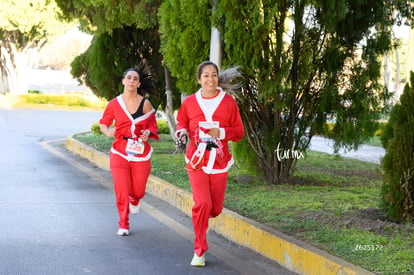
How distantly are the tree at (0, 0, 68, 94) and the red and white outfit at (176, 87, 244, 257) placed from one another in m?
33.9

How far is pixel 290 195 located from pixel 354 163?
6.22 m

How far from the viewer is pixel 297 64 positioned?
10.8 meters

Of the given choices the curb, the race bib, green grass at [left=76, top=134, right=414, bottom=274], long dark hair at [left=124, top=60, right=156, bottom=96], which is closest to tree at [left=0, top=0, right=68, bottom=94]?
green grass at [left=76, top=134, right=414, bottom=274]

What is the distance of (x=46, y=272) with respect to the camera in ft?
21.2

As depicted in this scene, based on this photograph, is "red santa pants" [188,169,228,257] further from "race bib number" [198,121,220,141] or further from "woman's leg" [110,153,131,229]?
"woman's leg" [110,153,131,229]

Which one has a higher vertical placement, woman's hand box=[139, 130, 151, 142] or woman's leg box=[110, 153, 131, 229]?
woman's hand box=[139, 130, 151, 142]

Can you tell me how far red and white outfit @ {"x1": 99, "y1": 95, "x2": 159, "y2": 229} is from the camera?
329 inches

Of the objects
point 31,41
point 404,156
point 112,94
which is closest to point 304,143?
point 404,156

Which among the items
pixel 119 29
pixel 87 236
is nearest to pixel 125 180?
pixel 87 236

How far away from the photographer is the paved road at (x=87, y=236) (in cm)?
677

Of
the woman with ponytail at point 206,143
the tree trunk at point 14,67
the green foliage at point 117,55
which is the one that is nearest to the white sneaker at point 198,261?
the woman with ponytail at point 206,143

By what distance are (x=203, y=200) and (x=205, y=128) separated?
684 mm

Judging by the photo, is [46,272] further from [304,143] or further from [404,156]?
[304,143]

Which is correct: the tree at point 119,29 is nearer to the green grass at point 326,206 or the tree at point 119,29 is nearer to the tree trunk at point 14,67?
the green grass at point 326,206
